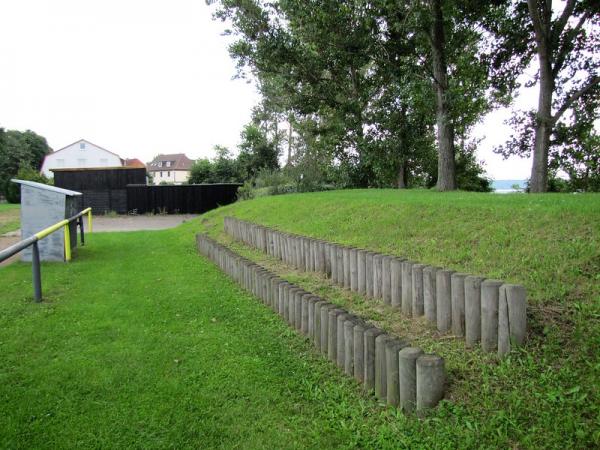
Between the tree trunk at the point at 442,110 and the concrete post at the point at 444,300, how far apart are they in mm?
10357

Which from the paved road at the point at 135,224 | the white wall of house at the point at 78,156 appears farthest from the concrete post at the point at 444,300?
the white wall of house at the point at 78,156

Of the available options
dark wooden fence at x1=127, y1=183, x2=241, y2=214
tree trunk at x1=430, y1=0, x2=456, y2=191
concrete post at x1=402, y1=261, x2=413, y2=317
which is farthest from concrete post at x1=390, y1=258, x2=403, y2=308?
dark wooden fence at x1=127, y1=183, x2=241, y2=214

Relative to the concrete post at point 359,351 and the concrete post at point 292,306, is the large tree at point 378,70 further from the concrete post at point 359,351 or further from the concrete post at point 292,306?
the concrete post at point 359,351

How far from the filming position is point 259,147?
108 feet

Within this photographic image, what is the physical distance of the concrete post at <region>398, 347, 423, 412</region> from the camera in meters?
3.14

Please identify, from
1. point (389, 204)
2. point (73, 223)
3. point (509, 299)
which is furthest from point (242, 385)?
point (73, 223)

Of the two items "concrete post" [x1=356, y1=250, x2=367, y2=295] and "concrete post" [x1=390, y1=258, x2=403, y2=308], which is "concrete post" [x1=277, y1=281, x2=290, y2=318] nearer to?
"concrete post" [x1=356, y1=250, x2=367, y2=295]

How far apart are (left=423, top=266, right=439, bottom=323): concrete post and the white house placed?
102 m

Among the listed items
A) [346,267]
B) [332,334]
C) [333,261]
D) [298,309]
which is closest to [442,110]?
[333,261]

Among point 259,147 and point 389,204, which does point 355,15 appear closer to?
point 389,204

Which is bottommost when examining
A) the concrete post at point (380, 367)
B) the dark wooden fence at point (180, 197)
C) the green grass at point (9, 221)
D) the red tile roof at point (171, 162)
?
the concrete post at point (380, 367)

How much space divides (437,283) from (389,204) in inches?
211

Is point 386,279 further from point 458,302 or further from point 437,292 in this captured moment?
point 458,302

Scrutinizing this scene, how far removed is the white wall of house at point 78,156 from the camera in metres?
70.7
